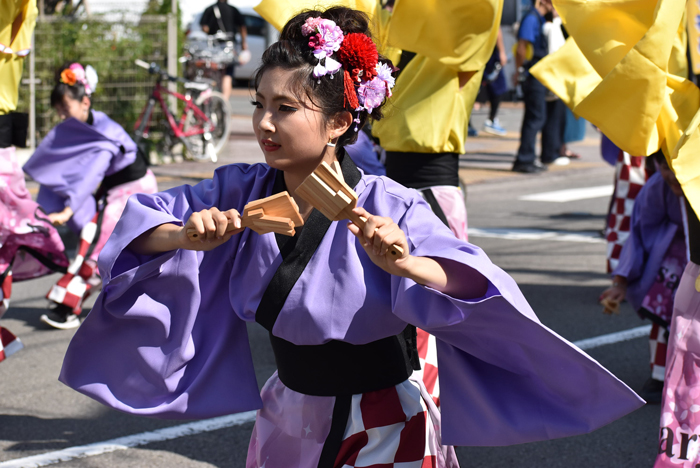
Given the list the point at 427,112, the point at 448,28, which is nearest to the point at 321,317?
the point at 427,112

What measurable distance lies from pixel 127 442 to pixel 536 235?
5.26m

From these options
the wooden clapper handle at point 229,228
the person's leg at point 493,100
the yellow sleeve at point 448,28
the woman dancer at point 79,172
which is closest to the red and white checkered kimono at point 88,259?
the woman dancer at point 79,172

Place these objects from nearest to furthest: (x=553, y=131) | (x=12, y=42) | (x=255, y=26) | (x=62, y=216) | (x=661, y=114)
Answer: (x=661, y=114) → (x=12, y=42) → (x=62, y=216) → (x=553, y=131) → (x=255, y=26)

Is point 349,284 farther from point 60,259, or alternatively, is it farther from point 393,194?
point 60,259

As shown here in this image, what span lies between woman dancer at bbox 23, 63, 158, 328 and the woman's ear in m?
3.28

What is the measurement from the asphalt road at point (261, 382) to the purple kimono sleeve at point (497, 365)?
153cm

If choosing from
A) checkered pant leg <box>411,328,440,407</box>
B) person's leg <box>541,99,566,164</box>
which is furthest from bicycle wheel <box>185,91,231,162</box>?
checkered pant leg <box>411,328,440,407</box>

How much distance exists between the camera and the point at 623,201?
5020 millimetres

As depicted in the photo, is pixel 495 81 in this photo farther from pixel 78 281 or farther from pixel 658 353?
pixel 658 353

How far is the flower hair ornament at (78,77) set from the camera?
5371 millimetres

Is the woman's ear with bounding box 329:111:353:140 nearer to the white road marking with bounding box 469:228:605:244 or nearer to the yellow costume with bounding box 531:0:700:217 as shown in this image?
the yellow costume with bounding box 531:0:700:217

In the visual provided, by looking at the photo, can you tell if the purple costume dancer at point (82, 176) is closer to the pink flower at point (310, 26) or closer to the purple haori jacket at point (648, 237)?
the purple haori jacket at point (648, 237)

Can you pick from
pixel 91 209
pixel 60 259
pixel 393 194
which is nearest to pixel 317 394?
pixel 393 194

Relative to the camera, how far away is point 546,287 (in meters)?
6.45
